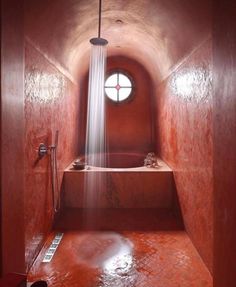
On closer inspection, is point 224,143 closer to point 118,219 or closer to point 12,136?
point 12,136

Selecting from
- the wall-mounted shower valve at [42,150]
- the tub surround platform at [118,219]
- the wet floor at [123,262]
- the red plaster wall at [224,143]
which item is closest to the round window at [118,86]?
the tub surround platform at [118,219]

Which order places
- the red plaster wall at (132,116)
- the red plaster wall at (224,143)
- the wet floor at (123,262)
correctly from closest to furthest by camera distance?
the red plaster wall at (224,143) < the wet floor at (123,262) < the red plaster wall at (132,116)

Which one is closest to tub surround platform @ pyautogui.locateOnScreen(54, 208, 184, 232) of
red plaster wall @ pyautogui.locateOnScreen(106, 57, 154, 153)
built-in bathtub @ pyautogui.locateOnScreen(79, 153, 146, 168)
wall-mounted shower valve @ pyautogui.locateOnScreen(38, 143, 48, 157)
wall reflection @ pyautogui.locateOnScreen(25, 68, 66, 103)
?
wall-mounted shower valve @ pyautogui.locateOnScreen(38, 143, 48, 157)

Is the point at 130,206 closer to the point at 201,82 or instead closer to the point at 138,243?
the point at 138,243

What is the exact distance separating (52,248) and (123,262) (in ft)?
2.39

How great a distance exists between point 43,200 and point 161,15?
2.22 metres

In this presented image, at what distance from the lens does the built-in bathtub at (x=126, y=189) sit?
366cm

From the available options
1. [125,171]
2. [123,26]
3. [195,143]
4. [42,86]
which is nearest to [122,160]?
[125,171]

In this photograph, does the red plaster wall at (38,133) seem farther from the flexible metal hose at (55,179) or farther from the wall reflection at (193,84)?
the wall reflection at (193,84)

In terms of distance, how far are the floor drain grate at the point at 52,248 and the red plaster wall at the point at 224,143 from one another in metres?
1.45

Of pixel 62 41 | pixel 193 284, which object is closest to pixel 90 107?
pixel 62 41

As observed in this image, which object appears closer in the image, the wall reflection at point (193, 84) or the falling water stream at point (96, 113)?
the wall reflection at point (193, 84)

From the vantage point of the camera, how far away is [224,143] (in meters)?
1.36

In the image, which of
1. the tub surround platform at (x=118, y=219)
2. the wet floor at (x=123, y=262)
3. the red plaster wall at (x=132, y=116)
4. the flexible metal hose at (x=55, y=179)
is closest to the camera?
the wet floor at (x=123, y=262)
